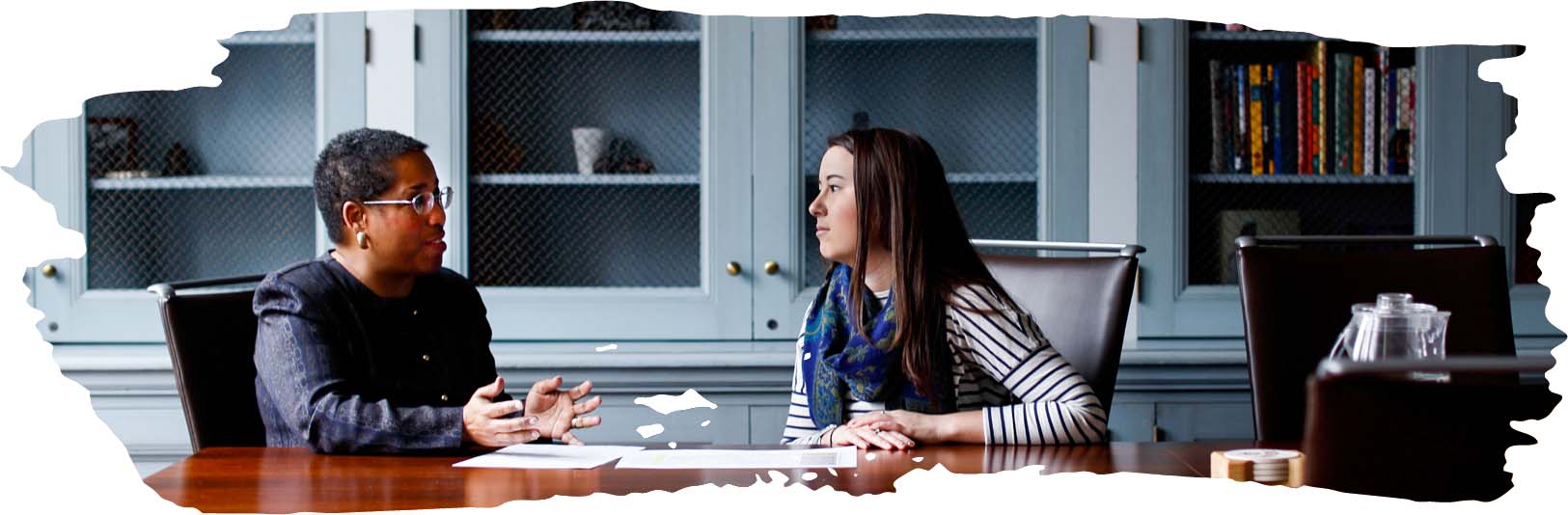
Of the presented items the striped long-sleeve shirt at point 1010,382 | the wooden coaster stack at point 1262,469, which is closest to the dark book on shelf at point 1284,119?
the striped long-sleeve shirt at point 1010,382

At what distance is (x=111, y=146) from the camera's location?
8.07 ft

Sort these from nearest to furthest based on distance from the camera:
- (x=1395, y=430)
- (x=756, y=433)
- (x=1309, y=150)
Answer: (x=1395, y=430), (x=756, y=433), (x=1309, y=150)

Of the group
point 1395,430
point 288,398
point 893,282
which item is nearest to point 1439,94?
point 893,282

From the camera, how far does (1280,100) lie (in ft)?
8.03

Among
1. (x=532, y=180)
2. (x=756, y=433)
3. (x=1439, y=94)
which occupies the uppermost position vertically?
(x=1439, y=94)

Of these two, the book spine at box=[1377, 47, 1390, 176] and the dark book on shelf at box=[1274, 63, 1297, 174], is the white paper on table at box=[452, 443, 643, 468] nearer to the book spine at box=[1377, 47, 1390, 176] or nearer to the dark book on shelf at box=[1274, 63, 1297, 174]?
the dark book on shelf at box=[1274, 63, 1297, 174]

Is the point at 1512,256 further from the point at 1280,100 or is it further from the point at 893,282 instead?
the point at 893,282

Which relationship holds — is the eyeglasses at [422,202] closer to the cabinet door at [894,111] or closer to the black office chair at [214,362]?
the black office chair at [214,362]

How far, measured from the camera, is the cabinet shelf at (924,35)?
95.7 inches

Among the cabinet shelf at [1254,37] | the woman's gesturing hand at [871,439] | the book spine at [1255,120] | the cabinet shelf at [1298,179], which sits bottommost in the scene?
the woman's gesturing hand at [871,439]

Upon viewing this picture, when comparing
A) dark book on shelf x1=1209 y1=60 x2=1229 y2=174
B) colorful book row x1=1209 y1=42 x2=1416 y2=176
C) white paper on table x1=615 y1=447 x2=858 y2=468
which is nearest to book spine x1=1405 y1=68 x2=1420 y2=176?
colorful book row x1=1209 y1=42 x2=1416 y2=176

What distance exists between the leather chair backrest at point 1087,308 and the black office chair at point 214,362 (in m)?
1.01

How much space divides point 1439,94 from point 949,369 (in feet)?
4.50

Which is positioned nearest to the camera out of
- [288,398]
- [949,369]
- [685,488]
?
[685,488]
